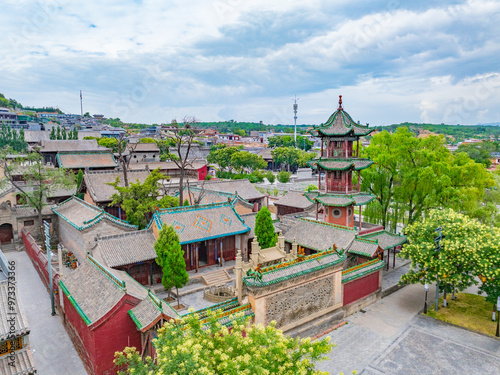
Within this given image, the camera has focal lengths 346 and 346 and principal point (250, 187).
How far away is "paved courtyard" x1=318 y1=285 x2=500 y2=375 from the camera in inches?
559

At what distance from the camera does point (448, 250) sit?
17.2m

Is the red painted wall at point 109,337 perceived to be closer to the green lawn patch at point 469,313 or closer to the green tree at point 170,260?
the green tree at point 170,260

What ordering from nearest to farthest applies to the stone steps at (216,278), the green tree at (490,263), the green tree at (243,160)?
1. the green tree at (490,263)
2. the stone steps at (216,278)
3. the green tree at (243,160)

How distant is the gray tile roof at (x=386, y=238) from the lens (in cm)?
2310

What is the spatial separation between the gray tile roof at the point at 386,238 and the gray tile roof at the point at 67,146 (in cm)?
4505

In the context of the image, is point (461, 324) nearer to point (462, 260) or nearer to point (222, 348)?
point (462, 260)

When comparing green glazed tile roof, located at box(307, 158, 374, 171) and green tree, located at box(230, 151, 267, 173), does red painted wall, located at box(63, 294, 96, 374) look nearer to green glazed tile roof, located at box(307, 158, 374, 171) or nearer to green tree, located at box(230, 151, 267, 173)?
green glazed tile roof, located at box(307, 158, 374, 171)

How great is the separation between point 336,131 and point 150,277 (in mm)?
15856

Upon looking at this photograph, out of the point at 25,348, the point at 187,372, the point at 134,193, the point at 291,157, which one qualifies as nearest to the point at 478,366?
the point at 187,372

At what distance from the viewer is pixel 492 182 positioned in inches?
980

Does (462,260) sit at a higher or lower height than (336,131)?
lower

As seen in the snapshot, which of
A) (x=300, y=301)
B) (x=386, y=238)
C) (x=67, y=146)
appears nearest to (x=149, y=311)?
(x=300, y=301)

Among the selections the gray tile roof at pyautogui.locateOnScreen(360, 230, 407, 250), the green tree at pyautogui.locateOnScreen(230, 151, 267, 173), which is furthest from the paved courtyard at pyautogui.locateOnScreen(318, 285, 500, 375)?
the green tree at pyautogui.locateOnScreen(230, 151, 267, 173)

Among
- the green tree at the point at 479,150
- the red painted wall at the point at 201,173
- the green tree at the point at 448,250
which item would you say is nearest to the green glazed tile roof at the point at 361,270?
the green tree at the point at 448,250
